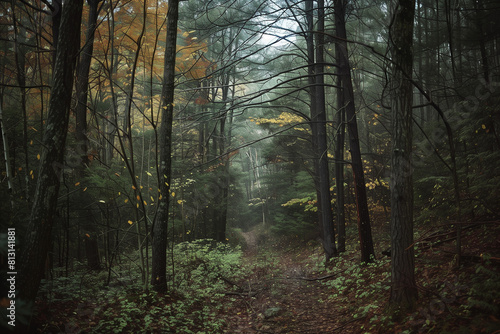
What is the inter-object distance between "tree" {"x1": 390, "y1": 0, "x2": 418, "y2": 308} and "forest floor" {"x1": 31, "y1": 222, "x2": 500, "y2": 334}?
0.93 feet

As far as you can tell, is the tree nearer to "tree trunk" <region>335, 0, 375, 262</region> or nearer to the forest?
the forest

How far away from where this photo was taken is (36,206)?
3.34m

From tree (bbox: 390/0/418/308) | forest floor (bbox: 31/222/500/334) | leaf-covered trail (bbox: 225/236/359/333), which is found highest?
tree (bbox: 390/0/418/308)

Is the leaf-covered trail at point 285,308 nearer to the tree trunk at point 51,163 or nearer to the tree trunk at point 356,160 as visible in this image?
the tree trunk at point 356,160

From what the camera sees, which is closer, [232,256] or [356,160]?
[356,160]

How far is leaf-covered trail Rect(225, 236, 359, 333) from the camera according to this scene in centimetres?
512

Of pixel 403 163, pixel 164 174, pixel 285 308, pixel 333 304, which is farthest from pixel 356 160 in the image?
pixel 164 174

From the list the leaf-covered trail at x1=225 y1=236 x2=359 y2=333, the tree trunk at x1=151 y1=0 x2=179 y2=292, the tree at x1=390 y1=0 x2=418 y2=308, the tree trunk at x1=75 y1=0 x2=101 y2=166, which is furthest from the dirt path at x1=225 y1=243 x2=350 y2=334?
the tree trunk at x1=75 y1=0 x2=101 y2=166

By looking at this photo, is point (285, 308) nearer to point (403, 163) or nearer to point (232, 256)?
point (403, 163)

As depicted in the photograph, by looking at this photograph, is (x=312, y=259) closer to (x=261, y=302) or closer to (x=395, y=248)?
(x=261, y=302)

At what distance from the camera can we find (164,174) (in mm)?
6277

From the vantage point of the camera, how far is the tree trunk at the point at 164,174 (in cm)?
608

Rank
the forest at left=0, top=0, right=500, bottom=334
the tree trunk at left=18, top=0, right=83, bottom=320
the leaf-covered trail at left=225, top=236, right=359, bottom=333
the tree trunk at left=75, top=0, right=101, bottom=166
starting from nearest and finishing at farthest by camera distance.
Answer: the tree trunk at left=18, top=0, right=83, bottom=320
the forest at left=0, top=0, right=500, bottom=334
the leaf-covered trail at left=225, top=236, right=359, bottom=333
the tree trunk at left=75, top=0, right=101, bottom=166

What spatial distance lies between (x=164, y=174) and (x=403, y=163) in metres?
4.77
